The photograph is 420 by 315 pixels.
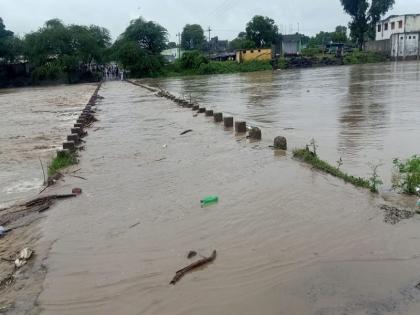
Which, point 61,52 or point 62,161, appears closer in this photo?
point 62,161

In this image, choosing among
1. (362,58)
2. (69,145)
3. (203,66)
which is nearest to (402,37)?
(362,58)

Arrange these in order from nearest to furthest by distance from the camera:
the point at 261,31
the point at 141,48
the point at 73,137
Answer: the point at 73,137
the point at 141,48
the point at 261,31

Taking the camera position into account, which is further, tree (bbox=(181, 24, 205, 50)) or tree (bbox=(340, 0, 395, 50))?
tree (bbox=(181, 24, 205, 50))

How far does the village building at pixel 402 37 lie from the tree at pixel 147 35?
3632 centimetres

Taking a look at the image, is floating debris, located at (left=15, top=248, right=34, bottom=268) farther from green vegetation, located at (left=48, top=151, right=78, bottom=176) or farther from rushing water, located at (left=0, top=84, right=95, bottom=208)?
green vegetation, located at (left=48, top=151, right=78, bottom=176)

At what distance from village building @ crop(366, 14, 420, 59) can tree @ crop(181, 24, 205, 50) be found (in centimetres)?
4317

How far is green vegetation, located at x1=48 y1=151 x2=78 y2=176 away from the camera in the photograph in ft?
32.2

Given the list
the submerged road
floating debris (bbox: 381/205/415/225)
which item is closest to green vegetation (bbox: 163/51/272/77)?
the submerged road

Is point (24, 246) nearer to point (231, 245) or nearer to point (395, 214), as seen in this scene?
point (231, 245)

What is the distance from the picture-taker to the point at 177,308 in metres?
4.22

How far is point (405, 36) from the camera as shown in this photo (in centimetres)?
7106

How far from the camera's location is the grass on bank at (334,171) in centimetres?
706

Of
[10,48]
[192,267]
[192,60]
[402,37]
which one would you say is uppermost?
[10,48]

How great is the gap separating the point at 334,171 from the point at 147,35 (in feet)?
201
